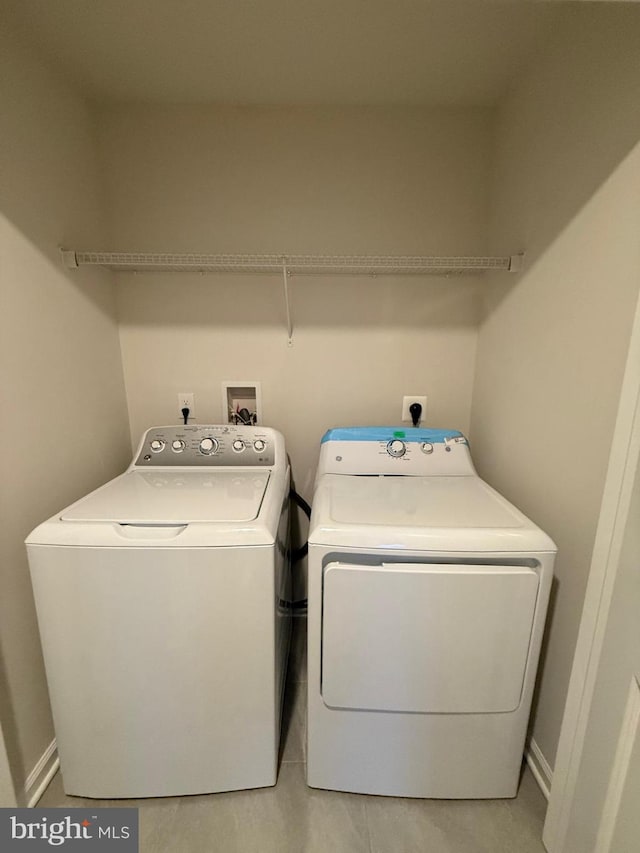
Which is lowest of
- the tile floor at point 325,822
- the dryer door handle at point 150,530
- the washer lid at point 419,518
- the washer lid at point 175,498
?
the tile floor at point 325,822

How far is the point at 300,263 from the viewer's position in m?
1.59

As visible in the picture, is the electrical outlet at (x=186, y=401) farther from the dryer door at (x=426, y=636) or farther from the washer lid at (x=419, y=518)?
the dryer door at (x=426, y=636)

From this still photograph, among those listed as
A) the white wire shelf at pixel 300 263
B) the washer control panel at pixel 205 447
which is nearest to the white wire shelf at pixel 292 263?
the white wire shelf at pixel 300 263

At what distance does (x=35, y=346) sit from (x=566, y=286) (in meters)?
1.63

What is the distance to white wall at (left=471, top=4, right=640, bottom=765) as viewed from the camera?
0.95 metres

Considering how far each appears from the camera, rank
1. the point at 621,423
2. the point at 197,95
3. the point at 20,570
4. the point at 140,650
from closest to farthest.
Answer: the point at 621,423
the point at 140,650
the point at 20,570
the point at 197,95

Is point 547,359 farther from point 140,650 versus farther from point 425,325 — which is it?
point 140,650

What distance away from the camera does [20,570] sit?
119 cm

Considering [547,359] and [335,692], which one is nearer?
[335,692]

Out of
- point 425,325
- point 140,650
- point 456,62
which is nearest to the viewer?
point 140,650

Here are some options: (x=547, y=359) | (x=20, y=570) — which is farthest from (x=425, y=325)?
(x=20, y=570)

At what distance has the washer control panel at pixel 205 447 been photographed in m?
1.53

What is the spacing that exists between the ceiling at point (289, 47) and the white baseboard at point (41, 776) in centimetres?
226

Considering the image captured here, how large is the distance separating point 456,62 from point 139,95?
118 cm
